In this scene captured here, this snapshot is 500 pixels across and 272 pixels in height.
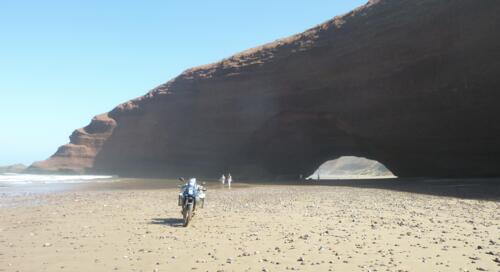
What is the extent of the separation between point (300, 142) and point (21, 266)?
3849 cm

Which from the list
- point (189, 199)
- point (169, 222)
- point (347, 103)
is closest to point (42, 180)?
point (347, 103)

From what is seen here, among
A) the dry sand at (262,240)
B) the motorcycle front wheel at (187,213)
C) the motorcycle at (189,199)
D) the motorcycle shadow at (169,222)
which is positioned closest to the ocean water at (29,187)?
the motorcycle shadow at (169,222)

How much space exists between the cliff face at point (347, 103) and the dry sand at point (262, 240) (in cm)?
1789

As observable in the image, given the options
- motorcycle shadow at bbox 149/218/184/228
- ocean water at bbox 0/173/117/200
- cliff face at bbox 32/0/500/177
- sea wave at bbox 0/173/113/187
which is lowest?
motorcycle shadow at bbox 149/218/184/228

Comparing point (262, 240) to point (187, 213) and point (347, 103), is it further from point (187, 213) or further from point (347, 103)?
point (347, 103)

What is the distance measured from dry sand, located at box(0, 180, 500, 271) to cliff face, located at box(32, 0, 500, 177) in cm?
1789

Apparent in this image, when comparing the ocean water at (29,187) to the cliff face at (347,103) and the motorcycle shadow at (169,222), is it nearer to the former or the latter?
the motorcycle shadow at (169,222)

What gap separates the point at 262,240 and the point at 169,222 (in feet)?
12.6

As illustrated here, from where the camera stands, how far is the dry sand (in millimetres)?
5910

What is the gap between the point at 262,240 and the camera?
25.3 feet

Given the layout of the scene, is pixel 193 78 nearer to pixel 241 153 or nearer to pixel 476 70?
pixel 241 153

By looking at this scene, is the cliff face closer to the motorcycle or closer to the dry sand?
the dry sand

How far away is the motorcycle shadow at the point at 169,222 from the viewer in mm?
10273

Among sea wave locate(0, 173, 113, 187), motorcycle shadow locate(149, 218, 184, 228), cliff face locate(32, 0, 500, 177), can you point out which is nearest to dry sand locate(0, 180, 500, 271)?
motorcycle shadow locate(149, 218, 184, 228)
